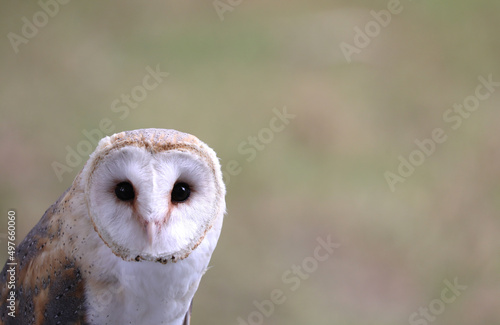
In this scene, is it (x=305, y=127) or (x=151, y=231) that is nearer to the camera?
(x=151, y=231)

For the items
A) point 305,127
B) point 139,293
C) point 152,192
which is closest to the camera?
point 152,192

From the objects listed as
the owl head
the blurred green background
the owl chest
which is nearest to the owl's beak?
the owl head

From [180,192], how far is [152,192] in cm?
7

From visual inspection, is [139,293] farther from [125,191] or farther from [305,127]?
[305,127]

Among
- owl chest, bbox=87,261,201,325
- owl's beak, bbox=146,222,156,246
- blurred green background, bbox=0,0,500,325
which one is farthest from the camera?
blurred green background, bbox=0,0,500,325

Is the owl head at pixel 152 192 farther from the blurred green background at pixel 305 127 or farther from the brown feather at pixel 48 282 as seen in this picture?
the blurred green background at pixel 305 127

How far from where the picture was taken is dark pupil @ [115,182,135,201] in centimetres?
92

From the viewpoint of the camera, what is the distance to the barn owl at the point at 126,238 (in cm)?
90

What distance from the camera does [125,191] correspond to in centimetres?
92

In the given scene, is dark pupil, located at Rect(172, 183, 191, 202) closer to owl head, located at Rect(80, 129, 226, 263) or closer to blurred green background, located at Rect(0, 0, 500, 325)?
owl head, located at Rect(80, 129, 226, 263)

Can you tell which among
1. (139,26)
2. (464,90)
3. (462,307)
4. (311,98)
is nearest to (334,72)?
(311,98)

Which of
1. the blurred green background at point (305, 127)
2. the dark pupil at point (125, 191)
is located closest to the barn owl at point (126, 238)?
the dark pupil at point (125, 191)

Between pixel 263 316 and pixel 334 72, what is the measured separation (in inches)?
56.1

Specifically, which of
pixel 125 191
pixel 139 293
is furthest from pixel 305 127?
pixel 125 191
